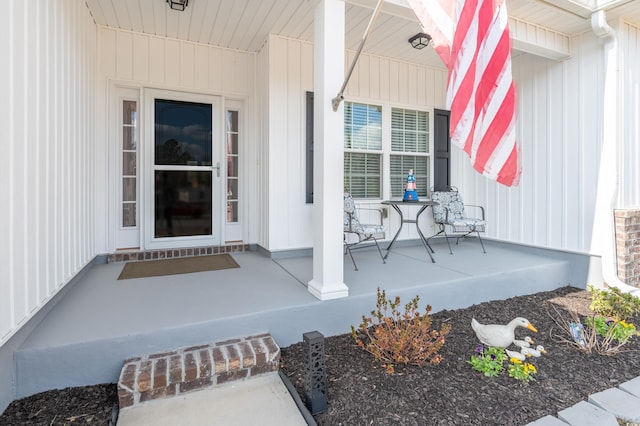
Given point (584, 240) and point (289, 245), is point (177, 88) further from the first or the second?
point (584, 240)

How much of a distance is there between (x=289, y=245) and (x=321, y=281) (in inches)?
61.3

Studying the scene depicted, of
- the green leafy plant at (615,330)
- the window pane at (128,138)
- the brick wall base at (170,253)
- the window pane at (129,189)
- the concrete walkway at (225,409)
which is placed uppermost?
the window pane at (128,138)

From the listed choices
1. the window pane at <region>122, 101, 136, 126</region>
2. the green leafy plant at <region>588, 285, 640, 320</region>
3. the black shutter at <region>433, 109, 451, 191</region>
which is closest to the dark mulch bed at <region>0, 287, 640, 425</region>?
the green leafy plant at <region>588, 285, 640, 320</region>

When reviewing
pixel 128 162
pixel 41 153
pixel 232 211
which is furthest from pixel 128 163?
pixel 41 153

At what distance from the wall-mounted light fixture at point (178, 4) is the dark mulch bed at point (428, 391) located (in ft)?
10.2

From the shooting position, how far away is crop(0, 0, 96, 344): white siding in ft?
5.53

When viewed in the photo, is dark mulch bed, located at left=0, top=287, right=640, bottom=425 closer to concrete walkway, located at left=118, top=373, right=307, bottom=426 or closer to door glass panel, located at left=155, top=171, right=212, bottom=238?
concrete walkway, located at left=118, top=373, right=307, bottom=426

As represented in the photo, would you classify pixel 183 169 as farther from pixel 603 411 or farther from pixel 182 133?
pixel 603 411

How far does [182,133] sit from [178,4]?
142cm

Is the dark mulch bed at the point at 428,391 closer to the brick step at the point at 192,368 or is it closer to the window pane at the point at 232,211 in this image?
the brick step at the point at 192,368

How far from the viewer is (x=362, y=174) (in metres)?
4.68

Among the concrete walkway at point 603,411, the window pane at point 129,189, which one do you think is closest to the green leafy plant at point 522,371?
the concrete walkway at point 603,411

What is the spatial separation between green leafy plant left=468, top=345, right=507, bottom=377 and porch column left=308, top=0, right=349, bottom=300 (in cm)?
97

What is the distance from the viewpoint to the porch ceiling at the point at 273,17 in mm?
3285
